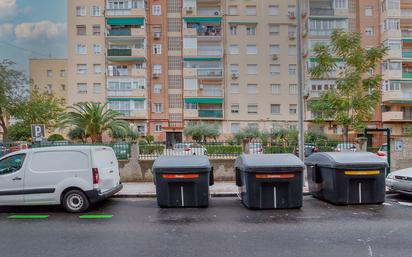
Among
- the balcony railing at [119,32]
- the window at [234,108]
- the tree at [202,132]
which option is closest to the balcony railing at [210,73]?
the window at [234,108]

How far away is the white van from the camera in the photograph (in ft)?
28.8

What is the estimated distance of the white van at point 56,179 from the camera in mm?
8789

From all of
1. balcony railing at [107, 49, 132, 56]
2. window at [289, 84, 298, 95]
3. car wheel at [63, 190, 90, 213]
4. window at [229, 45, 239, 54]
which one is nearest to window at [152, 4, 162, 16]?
balcony railing at [107, 49, 132, 56]

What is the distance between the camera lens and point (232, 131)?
43.4m

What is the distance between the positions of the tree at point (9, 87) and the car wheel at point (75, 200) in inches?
876

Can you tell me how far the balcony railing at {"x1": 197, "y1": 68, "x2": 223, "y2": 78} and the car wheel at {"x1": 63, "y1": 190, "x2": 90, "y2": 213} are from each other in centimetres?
3547

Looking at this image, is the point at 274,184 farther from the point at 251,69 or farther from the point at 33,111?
the point at 251,69

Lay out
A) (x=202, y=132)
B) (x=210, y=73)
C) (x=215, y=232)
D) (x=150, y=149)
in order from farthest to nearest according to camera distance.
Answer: (x=210, y=73), (x=202, y=132), (x=150, y=149), (x=215, y=232)

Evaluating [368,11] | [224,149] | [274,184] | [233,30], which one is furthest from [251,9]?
[274,184]

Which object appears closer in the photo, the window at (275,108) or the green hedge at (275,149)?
the green hedge at (275,149)

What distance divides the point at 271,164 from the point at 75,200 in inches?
206

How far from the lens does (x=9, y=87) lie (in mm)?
27906

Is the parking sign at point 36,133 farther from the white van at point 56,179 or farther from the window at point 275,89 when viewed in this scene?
the window at point 275,89

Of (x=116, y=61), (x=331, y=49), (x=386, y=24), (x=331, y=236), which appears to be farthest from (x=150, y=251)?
(x=386, y=24)
